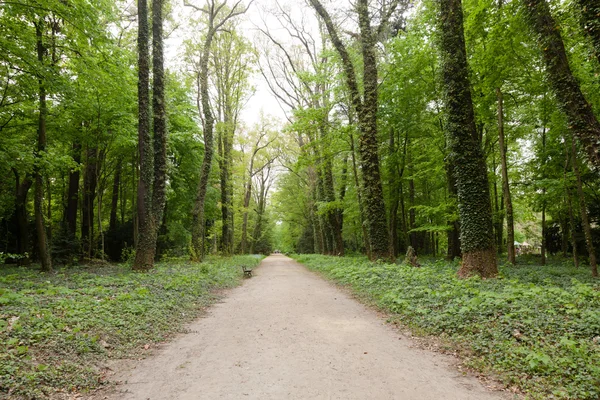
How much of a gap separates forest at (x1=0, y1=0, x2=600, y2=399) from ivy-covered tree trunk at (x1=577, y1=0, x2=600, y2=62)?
0.08 ft

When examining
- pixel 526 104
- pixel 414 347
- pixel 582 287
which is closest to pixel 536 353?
pixel 414 347

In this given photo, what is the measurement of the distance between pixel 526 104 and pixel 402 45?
594 centimetres

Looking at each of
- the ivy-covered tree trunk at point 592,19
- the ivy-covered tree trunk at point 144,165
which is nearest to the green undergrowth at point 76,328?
the ivy-covered tree trunk at point 144,165

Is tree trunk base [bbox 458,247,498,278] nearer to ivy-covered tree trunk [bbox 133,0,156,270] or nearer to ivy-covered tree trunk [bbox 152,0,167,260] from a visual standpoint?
ivy-covered tree trunk [bbox 133,0,156,270]

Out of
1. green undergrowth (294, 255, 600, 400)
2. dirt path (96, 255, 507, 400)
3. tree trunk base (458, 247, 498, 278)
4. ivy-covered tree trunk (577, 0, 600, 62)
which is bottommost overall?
dirt path (96, 255, 507, 400)

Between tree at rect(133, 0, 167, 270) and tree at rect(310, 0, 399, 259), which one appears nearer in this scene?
tree at rect(133, 0, 167, 270)

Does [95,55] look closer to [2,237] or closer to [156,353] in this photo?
[156,353]

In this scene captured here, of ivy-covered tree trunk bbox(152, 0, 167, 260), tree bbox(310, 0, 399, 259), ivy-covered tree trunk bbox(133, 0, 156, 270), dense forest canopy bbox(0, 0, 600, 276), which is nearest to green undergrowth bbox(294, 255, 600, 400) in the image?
dense forest canopy bbox(0, 0, 600, 276)

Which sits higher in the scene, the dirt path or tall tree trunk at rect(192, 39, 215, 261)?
tall tree trunk at rect(192, 39, 215, 261)

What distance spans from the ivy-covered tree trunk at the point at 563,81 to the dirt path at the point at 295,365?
16.2 ft

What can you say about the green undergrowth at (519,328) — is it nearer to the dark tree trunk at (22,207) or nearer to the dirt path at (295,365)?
the dirt path at (295,365)

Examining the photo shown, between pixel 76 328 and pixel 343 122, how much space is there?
16195mm

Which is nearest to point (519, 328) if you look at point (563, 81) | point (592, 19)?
point (563, 81)

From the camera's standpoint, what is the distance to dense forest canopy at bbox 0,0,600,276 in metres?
8.59
